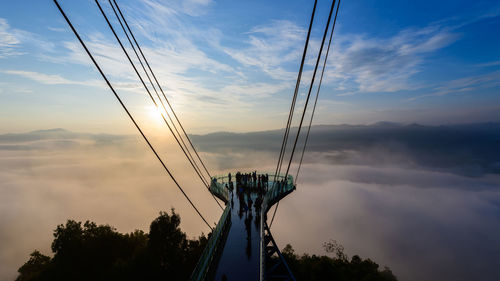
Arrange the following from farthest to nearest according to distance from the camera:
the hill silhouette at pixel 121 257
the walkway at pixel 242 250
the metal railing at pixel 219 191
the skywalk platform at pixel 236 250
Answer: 1. the hill silhouette at pixel 121 257
2. the metal railing at pixel 219 191
3. the walkway at pixel 242 250
4. the skywalk platform at pixel 236 250

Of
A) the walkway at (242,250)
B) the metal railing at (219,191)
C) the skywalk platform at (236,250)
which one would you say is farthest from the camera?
the metal railing at (219,191)

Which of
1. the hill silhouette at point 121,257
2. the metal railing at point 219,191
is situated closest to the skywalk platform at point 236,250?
the metal railing at point 219,191

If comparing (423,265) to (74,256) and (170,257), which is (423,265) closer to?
(170,257)

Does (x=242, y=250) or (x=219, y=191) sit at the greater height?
(x=219, y=191)

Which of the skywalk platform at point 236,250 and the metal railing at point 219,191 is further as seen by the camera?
the metal railing at point 219,191

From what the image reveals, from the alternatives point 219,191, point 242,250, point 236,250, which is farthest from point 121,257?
point 242,250

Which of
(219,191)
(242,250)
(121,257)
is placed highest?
(219,191)

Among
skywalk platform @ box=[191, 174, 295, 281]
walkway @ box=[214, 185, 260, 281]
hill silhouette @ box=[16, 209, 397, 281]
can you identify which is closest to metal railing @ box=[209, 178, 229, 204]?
skywalk platform @ box=[191, 174, 295, 281]

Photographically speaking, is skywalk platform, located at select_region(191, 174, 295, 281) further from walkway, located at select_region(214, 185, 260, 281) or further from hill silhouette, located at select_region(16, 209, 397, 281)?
hill silhouette, located at select_region(16, 209, 397, 281)

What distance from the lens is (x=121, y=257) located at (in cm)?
3647

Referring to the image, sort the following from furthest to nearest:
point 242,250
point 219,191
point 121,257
Result: point 121,257 < point 219,191 < point 242,250

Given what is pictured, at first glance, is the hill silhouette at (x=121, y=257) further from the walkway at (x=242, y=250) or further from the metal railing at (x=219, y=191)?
the walkway at (x=242, y=250)

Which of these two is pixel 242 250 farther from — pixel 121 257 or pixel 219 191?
pixel 121 257

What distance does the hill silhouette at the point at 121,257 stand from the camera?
3158 centimetres
